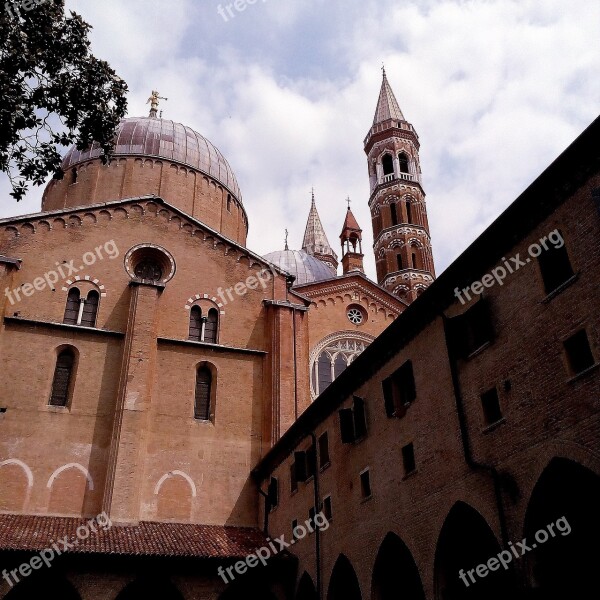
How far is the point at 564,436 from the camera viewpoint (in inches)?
Result: 398

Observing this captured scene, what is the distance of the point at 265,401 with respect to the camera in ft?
77.8

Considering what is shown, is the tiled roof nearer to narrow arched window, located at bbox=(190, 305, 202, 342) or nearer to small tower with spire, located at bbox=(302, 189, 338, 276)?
narrow arched window, located at bbox=(190, 305, 202, 342)

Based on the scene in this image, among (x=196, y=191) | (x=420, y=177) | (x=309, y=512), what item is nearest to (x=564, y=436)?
(x=309, y=512)

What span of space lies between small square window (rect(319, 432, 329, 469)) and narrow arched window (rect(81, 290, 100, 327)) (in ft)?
31.8

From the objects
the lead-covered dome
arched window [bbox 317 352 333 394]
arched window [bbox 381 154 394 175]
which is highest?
arched window [bbox 381 154 394 175]

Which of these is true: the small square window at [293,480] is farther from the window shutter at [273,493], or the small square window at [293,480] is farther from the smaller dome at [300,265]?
the smaller dome at [300,265]

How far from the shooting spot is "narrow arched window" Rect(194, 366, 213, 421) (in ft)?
75.4

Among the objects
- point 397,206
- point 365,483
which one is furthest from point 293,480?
point 397,206

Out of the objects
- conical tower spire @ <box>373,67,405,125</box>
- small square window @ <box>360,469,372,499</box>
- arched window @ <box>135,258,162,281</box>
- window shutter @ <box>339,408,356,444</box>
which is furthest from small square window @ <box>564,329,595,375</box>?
conical tower spire @ <box>373,67,405,125</box>

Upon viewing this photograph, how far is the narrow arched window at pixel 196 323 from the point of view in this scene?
24344mm

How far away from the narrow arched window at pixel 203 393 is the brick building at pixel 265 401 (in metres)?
0.08

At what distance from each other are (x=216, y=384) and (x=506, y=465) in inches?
546

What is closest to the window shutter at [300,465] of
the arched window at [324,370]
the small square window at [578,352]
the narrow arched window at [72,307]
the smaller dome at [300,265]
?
the narrow arched window at [72,307]

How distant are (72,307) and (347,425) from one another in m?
11.7
